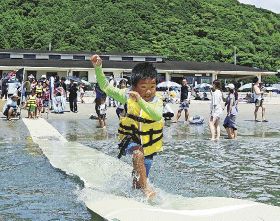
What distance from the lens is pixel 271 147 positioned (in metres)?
11.3

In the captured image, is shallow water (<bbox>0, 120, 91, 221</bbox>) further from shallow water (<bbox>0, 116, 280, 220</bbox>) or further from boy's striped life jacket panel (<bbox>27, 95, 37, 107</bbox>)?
boy's striped life jacket panel (<bbox>27, 95, 37, 107</bbox>)

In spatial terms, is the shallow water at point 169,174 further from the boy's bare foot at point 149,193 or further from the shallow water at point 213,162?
the boy's bare foot at point 149,193

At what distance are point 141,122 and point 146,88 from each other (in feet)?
1.18

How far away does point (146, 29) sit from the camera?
8169cm

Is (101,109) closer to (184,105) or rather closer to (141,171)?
(184,105)

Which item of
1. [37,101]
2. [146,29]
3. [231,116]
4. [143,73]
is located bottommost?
[231,116]

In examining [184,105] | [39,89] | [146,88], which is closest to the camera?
[146,88]

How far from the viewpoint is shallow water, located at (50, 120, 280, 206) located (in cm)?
671

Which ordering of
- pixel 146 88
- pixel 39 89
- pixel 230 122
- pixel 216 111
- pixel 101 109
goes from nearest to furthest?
pixel 146 88 < pixel 216 111 < pixel 230 122 < pixel 101 109 < pixel 39 89

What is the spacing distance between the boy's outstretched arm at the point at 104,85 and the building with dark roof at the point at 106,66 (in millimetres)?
44543

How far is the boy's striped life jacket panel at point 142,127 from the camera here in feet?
18.7

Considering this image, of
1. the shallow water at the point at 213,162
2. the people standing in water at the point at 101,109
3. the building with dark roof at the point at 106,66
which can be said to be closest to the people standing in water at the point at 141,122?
the shallow water at the point at 213,162

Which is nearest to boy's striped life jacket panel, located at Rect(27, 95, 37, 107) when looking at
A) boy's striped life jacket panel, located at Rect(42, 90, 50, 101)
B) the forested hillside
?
boy's striped life jacket panel, located at Rect(42, 90, 50, 101)

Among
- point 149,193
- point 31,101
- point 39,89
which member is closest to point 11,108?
point 31,101
